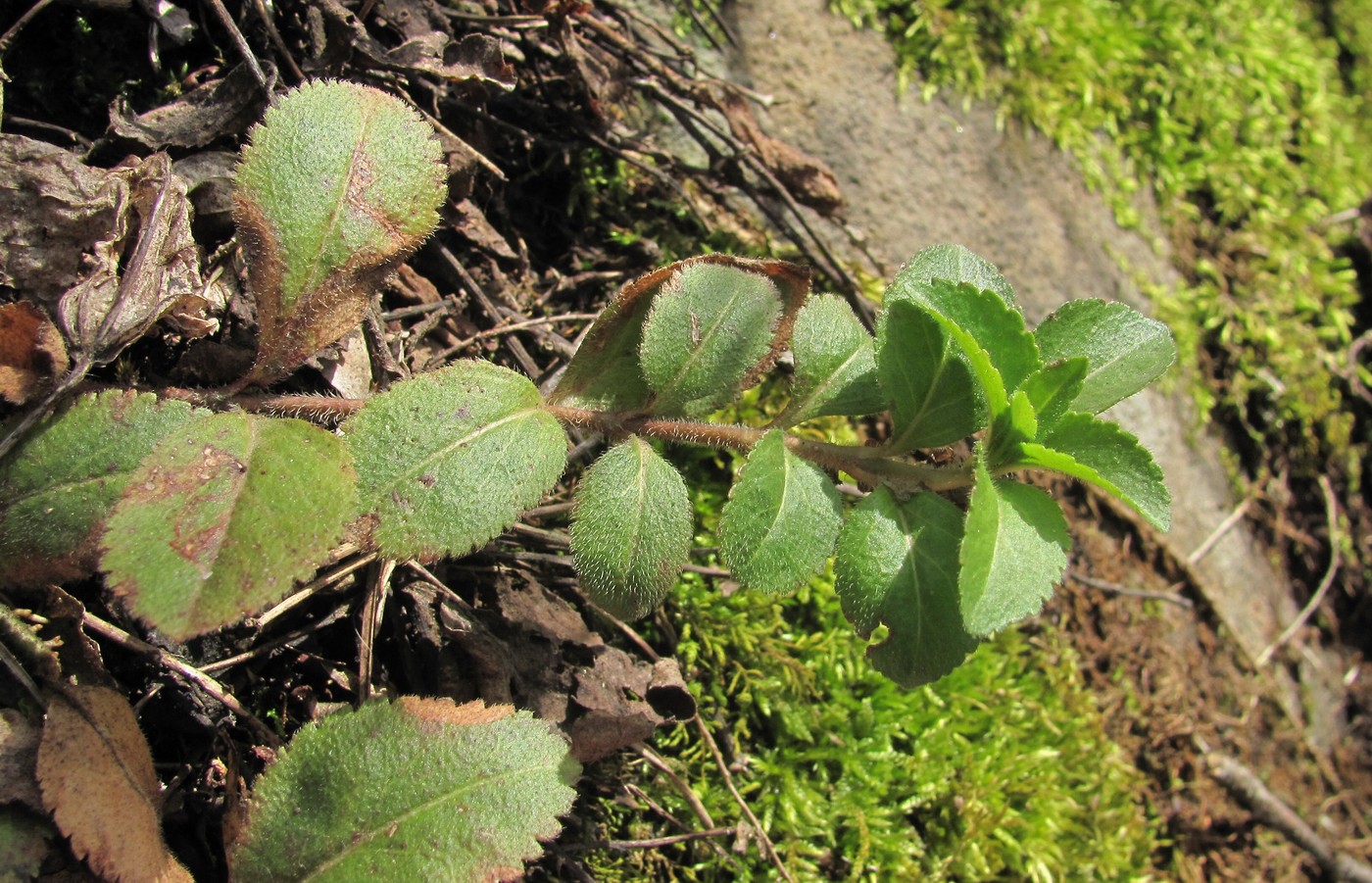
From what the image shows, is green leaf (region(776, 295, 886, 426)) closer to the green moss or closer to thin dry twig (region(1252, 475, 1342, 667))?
the green moss

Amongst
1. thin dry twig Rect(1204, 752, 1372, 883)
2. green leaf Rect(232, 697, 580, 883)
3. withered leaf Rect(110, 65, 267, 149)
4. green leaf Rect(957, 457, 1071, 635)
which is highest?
withered leaf Rect(110, 65, 267, 149)

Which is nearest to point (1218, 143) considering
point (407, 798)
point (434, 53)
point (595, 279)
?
point (595, 279)

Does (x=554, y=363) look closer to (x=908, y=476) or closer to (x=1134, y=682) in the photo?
(x=908, y=476)

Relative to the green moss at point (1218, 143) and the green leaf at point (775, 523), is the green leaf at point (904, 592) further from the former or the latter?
the green moss at point (1218, 143)

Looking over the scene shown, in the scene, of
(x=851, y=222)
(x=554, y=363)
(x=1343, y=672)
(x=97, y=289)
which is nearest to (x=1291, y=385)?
(x=1343, y=672)

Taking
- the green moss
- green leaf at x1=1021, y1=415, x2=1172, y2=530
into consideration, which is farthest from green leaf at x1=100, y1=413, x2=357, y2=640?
the green moss

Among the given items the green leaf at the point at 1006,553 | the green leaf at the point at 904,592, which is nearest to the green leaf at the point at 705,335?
the green leaf at the point at 904,592
